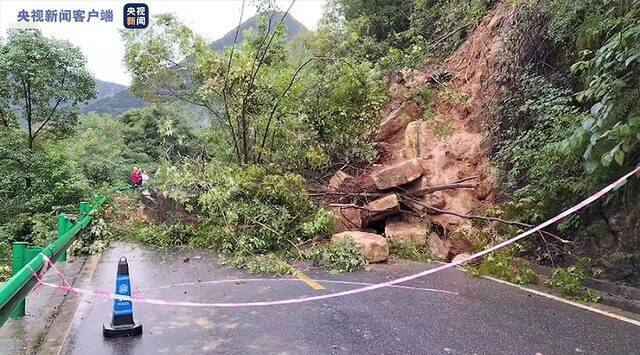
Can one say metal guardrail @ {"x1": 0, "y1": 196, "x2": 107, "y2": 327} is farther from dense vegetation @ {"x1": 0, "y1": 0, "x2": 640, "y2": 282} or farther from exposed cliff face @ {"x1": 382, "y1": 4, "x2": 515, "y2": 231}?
exposed cliff face @ {"x1": 382, "y1": 4, "x2": 515, "y2": 231}

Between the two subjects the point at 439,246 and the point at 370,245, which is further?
the point at 439,246

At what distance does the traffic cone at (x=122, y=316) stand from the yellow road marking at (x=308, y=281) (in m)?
2.49

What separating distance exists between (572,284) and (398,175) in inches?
156

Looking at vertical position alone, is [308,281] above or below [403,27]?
below

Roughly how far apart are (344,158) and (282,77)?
2.32 m

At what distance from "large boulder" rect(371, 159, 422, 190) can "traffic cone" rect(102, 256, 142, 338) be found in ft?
19.1

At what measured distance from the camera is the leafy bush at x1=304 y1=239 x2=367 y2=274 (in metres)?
7.64

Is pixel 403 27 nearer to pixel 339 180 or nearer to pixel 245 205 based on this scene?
pixel 339 180

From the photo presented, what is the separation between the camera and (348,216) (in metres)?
9.60

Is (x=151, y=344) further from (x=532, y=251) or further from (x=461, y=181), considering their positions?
Answer: (x=461, y=181)

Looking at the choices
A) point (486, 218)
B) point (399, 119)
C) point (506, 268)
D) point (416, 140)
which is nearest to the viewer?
point (506, 268)

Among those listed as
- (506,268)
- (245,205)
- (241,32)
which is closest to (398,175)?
(245,205)

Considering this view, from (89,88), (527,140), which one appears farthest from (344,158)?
(89,88)

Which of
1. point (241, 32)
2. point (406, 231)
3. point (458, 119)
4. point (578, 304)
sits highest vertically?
point (241, 32)
